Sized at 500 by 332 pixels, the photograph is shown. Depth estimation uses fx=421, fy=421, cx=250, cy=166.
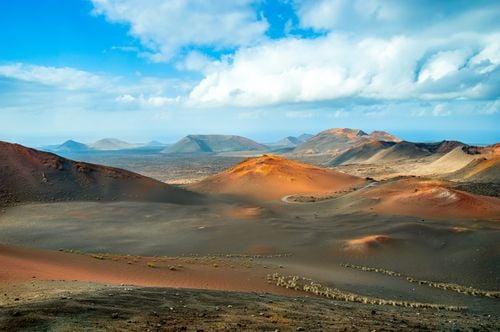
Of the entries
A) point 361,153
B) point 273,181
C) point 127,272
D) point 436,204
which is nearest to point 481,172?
point 273,181

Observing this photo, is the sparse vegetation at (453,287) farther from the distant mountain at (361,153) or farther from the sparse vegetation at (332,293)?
the distant mountain at (361,153)

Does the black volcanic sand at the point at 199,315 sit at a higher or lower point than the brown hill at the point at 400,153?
lower

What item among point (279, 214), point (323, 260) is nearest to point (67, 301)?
point (323, 260)

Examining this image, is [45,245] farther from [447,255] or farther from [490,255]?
[490,255]

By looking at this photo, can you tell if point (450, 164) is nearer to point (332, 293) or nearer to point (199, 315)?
point (332, 293)

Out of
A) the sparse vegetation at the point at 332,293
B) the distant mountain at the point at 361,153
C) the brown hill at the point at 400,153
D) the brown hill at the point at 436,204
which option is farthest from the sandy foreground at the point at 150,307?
the distant mountain at the point at 361,153
